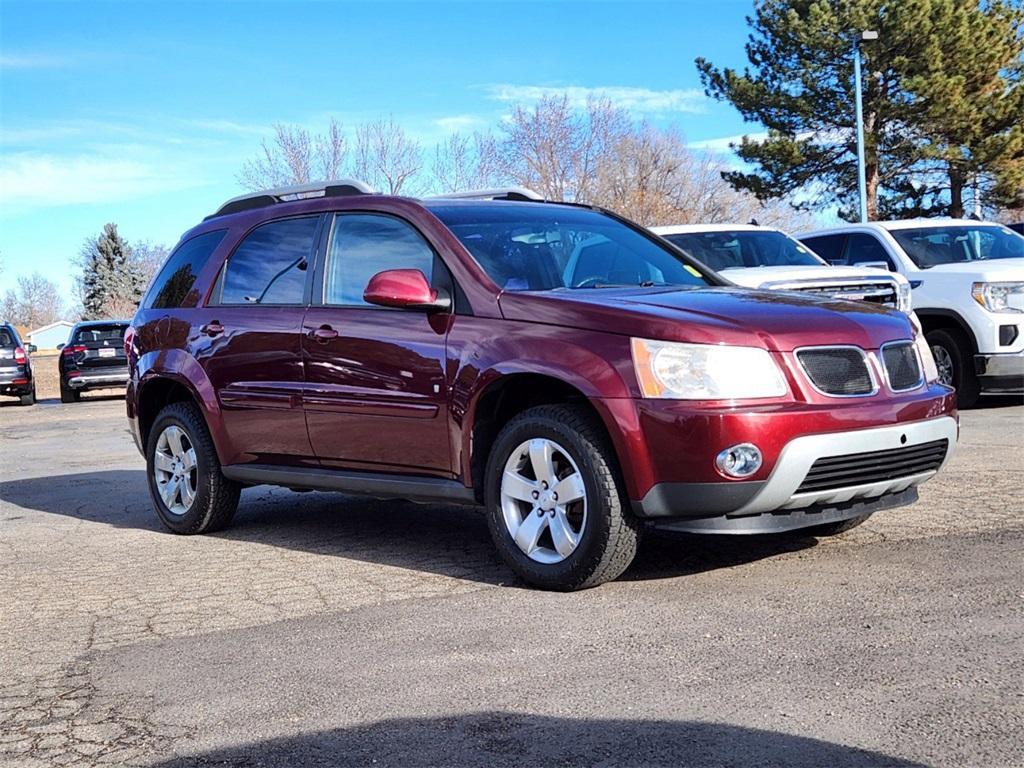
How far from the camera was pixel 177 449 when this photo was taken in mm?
7301

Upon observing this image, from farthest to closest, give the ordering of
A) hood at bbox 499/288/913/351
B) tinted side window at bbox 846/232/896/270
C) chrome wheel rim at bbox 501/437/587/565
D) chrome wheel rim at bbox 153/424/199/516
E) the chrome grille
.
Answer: tinted side window at bbox 846/232/896/270 → chrome wheel rim at bbox 153/424/199/516 → the chrome grille → chrome wheel rim at bbox 501/437/587/565 → hood at bbox 499/288/913/351

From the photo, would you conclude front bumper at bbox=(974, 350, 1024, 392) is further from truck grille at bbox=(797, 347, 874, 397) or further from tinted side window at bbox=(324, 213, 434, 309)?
tinted side window at bbox=(324, 213, 434, 309)

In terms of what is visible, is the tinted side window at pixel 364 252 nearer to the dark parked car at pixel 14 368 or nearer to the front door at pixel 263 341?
the front door at pixel 263 341

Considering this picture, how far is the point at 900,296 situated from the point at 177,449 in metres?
6.70

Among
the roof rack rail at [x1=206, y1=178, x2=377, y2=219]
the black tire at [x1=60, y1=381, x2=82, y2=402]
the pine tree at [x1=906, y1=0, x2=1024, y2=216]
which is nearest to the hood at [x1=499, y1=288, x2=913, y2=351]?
the roof rack rail at [x1=206, y1=178, x2=377, y2=219]

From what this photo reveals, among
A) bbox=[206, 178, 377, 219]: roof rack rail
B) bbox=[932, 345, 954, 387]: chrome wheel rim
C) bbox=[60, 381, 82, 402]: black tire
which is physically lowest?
bbox=[60, 381, 82, 402]: black tire

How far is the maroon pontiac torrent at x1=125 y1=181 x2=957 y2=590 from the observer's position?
16.2 feet

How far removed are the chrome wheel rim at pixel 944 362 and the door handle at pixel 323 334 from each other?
7752mm

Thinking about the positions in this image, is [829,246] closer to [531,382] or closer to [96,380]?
[531,382]

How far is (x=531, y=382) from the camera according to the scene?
17.9 feet

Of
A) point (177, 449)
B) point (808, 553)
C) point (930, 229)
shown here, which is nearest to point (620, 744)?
point (808, 553)

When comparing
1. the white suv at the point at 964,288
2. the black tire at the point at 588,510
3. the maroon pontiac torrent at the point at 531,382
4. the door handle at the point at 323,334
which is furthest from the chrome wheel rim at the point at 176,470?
the white suv at the point at 964,288

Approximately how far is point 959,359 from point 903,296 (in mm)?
1253

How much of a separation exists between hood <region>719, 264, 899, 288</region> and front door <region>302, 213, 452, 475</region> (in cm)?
522
